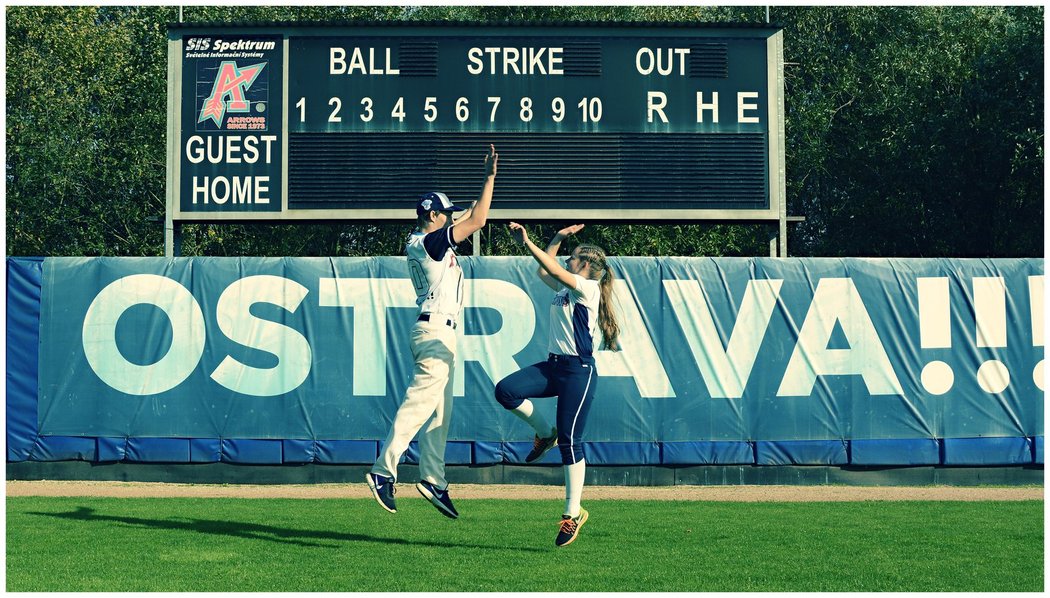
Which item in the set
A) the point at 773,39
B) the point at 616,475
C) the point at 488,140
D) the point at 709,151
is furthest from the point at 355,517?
the point at 773,39

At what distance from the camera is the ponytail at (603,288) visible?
25.1 feet

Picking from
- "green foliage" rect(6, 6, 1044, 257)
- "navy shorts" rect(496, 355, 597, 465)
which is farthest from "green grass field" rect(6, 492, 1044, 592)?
"green foliage" rect(6, 6, 1044, 257)

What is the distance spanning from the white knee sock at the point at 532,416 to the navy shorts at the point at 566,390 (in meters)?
0.16

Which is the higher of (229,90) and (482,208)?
(229,90)

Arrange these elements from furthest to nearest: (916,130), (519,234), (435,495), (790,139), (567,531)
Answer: (790,139), (916,130), (435,495), (567,531), (519,234)

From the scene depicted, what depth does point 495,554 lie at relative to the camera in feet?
23.3

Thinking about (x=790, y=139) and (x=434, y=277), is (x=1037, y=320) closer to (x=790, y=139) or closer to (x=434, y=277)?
(x=434, y=277)

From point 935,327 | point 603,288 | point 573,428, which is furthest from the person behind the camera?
point 935,327

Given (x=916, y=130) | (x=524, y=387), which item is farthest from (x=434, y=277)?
(x=916, y=130)

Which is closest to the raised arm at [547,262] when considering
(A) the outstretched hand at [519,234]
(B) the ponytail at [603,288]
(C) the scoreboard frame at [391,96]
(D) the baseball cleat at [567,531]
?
(A) the outstretched hand at [519,234]

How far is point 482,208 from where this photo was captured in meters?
7.32

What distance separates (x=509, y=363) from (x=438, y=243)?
4.92 meters

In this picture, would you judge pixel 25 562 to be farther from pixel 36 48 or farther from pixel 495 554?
pixel 36 48

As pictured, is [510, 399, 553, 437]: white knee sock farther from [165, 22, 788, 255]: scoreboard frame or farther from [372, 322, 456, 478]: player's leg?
[165, 22, 788, 255]: scoreboard frame
